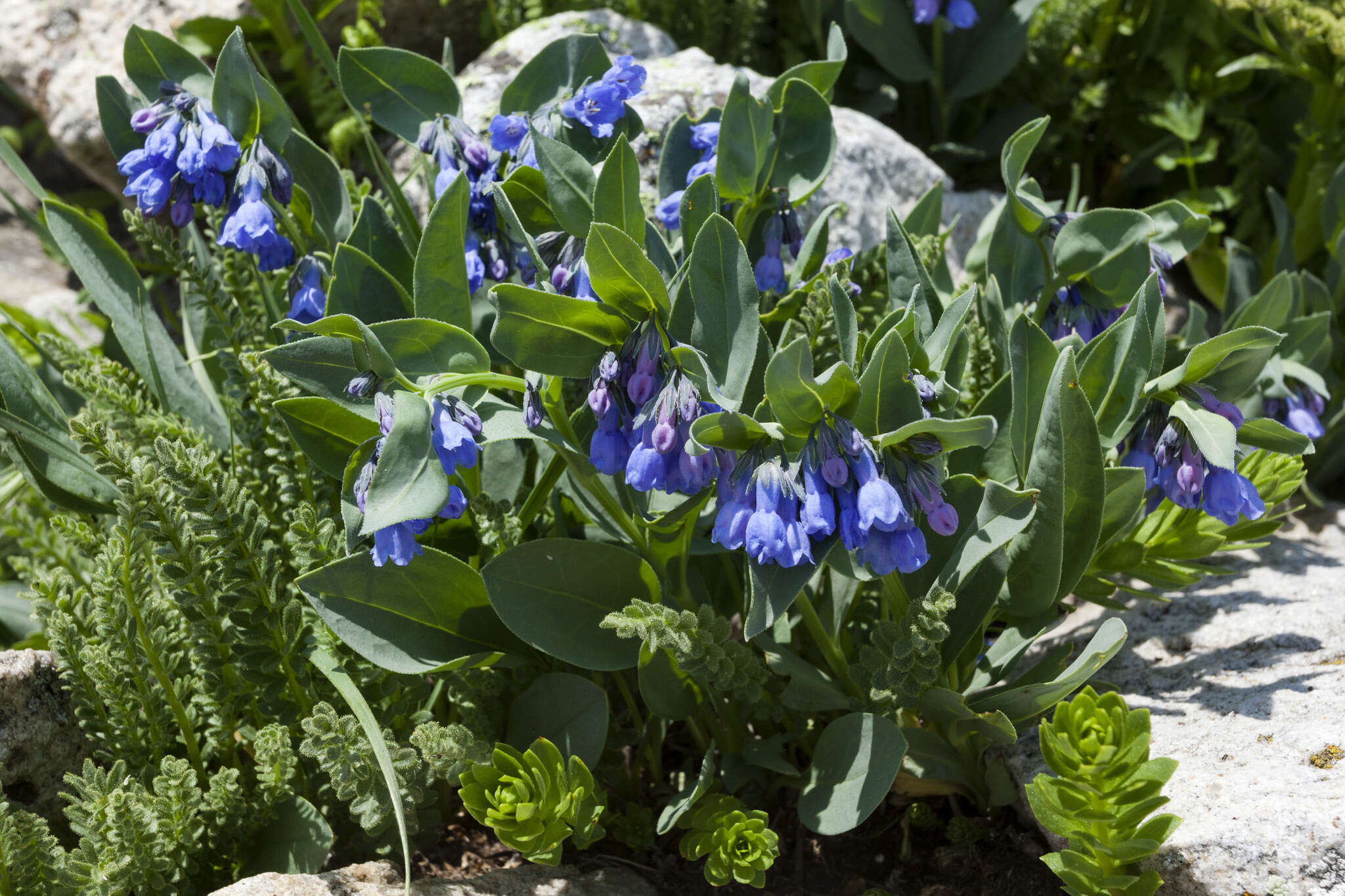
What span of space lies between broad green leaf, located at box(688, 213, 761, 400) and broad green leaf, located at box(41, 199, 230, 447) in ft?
4.21

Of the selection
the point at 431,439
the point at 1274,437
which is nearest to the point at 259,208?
the point at 431,439

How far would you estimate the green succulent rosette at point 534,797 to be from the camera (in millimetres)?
1628

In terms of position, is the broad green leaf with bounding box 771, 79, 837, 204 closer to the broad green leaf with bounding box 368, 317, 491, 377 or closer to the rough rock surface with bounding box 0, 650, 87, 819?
the broad green leaf with bounding box 368, 317, 491, 377

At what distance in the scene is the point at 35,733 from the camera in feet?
6.34

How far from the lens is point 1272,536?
8.70 ft

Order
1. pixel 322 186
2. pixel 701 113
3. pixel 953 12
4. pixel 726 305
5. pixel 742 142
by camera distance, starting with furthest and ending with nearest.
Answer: pixel 953 12 < pixel 701 113 < pixel 322 186 < pixel 742 142 < pixel 726 305

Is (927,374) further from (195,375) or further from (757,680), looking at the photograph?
(195,375)

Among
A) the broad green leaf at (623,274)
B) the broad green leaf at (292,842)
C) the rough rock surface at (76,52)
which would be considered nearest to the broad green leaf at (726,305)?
the broad green leaf at (623,274)

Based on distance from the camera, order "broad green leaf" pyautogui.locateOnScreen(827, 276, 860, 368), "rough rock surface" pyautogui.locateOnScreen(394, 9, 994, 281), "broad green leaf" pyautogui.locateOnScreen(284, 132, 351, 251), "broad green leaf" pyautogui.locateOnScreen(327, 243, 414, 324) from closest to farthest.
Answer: "broad green leaf" pyautogui.locateOnScreen(827, 276, 860, 368), "broad green leaf" pyautogui.locateOnScreen(327, 243, 414, 324), "broad green leaf" pyautogui.locateOnScreen(284, 132, 351, 251), "rough rock surface" pyautogui.locateOnScreen(394, 9, 994, 281)

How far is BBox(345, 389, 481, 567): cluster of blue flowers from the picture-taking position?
1466 mm

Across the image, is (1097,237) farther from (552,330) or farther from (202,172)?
(202,172)

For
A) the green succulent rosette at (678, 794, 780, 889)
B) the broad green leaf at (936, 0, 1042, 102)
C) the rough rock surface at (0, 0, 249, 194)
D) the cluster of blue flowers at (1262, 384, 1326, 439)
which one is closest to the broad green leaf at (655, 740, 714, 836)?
the green succulent rosette at (678, 794, 780, 889)

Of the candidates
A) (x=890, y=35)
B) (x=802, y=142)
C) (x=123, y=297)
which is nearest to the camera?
(x=802, y=142)

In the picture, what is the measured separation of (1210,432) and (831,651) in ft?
2.34
